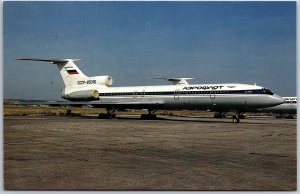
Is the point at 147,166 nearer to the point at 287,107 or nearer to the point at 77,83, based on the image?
the point at 77,83

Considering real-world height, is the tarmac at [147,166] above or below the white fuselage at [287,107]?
below

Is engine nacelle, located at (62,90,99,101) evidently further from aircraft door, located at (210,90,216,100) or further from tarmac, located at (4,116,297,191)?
tarmac, located at (4,116,297,191)

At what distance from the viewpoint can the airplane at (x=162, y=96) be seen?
95.2 feet

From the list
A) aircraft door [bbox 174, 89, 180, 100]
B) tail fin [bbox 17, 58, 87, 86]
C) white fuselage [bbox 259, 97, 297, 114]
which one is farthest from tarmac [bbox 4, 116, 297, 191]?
white fuselage [bbox 259, 97, 297, 114]

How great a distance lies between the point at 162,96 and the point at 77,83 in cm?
807

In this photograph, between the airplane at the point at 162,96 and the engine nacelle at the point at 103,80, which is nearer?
the airplane at the point at 162,96

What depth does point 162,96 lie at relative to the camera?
110ft

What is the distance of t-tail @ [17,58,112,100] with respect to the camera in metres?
35.7

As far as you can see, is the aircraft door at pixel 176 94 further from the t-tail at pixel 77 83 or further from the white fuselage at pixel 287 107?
the white fuselage at pixel 287 107

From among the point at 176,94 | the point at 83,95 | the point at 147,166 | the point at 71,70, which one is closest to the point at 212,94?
the point at 176,94

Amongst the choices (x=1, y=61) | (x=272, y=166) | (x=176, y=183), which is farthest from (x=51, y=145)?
(x=272, y=166)

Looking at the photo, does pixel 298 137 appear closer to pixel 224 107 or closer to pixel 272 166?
pixel 272 166

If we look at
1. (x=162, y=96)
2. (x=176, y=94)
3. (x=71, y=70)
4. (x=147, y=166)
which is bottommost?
(x=147, y=166)

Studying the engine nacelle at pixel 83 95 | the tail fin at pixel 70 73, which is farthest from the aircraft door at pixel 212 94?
the tail fin at pixel 70 73
